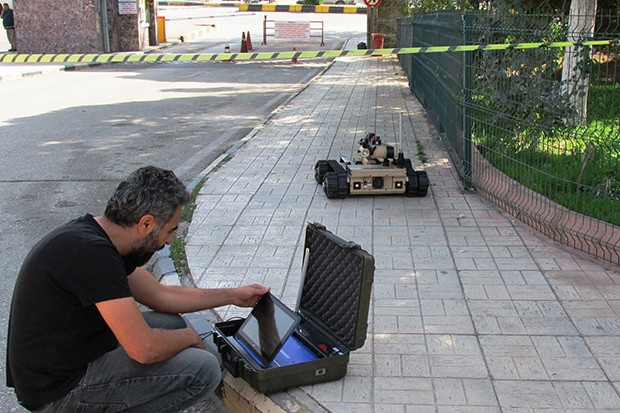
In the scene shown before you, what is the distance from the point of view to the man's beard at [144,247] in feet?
9.69

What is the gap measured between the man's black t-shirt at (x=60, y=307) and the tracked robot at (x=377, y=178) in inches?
161

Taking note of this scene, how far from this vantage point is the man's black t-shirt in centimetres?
272

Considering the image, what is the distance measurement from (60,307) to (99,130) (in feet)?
30.2

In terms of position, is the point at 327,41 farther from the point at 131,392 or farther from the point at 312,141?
the point at 131,392

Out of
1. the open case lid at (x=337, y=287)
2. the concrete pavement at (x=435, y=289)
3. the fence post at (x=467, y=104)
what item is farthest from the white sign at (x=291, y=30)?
the open case lid at (x=337, y=287)

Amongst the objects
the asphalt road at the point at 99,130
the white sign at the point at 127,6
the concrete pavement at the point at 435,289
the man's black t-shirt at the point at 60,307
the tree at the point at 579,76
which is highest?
the white sign at the point at 127,6

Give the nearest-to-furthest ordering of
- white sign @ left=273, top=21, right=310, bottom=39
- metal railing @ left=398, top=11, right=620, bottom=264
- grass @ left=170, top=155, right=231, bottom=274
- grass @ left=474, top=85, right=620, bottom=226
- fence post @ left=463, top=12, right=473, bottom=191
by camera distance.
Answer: grass @ left=474, top=85, right=620, bottom=226 → metal railing @ left=398, top=11, right=620, bottom=264 → grass @ left=170, top=155, right=231, bottom=274 → fence post @ left=463, top=12, right=473, bottom=191 → white sign @ left=273, top=21, right=310, bottom=39

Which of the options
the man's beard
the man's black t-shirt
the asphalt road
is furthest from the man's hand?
the asphalt road

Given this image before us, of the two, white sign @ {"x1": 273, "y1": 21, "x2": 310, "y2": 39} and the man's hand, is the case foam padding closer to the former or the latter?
the man's hand

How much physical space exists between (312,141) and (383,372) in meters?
6.63

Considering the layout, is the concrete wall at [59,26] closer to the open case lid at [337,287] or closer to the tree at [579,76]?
the tree at [579,76]

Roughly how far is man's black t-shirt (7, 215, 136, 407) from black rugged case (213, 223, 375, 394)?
2.86 feet

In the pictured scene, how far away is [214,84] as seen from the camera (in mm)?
17875

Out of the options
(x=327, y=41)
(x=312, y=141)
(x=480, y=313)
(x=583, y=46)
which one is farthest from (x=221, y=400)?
(x=327, y=41)
